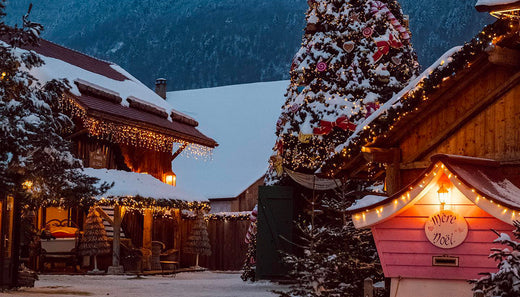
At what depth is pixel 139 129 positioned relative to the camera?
28562 millimetres

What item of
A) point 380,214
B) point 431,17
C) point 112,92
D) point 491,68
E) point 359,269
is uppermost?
point 431,17

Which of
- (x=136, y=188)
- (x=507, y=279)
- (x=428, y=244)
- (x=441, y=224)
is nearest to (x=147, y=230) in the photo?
(x=136, y=188)

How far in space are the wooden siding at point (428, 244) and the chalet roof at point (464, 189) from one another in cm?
22

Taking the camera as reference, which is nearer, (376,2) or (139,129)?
(376,2)

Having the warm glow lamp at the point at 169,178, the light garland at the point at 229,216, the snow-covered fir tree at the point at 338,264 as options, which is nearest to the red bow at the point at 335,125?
the snow-covered fir tree at the point at 338,264

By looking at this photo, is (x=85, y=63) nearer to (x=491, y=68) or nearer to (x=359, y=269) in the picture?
(x=359, y=269)

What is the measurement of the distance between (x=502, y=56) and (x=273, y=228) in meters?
10.2

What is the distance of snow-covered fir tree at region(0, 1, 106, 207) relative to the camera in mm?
15555

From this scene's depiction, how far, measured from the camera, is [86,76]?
1137 inches

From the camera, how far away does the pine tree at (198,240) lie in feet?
104

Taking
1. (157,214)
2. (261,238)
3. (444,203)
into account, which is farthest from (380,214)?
(157,214)

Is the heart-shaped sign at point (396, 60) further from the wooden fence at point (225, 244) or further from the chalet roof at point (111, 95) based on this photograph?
the wooden fence at point (225, 244)

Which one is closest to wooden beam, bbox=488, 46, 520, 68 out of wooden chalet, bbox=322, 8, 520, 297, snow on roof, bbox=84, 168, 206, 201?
wooden chalet, bbox=322, 8, 520, 297

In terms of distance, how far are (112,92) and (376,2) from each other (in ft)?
37.9
